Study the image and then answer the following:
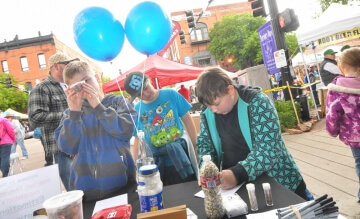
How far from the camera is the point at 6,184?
127cm

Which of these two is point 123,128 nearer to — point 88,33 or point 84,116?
point 84,116

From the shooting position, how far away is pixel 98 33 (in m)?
2.15

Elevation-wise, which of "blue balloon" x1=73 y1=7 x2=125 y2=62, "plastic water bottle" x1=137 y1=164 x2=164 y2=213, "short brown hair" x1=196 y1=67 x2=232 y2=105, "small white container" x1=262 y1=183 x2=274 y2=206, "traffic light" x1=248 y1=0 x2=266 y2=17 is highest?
"traffic light" x1=248 y1=0 x2=266 y2=17

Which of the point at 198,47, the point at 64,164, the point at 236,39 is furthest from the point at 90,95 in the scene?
the point at 198,47

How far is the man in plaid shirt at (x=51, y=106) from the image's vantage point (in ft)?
8.32

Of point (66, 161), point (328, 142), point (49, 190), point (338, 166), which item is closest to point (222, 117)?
point (49, 190)

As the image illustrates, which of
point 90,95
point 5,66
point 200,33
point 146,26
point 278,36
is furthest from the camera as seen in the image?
point 200,33

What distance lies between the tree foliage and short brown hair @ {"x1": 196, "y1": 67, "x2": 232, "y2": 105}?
3607 centimetres

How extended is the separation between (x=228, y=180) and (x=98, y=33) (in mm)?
1657

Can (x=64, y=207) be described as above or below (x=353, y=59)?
below

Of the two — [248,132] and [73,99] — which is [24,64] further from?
[248,132]

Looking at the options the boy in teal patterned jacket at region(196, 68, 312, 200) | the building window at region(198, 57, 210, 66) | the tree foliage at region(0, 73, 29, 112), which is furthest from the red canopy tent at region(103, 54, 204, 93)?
the tree foliage at region(0, 73, 29, 112)

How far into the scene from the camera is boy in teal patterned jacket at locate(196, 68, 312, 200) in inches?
56.1

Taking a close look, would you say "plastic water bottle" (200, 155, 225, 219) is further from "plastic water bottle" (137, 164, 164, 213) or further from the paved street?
the paved street
